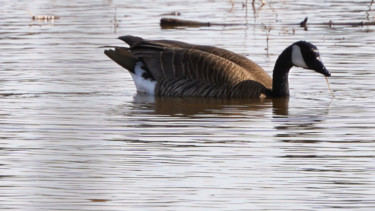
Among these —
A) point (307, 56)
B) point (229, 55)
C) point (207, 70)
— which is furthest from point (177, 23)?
point (307, 56)

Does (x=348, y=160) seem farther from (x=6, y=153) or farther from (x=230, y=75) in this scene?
(x=230, y=75)

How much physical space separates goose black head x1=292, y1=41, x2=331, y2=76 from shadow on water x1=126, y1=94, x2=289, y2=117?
0.63 m

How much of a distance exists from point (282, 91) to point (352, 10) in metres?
10.3

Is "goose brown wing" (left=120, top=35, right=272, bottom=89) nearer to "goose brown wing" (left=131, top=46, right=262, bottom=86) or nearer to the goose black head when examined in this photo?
"goose brown wing" (left=131, top=46, right=262, bottom=86)

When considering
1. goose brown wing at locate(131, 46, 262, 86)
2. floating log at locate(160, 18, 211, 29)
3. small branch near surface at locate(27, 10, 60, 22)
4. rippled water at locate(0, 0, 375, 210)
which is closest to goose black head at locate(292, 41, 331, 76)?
rippled water at locate(0, 0, 375, 210)

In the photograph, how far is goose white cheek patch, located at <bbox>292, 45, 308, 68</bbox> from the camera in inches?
509

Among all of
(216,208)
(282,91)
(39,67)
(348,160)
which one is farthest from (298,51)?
(216,208)

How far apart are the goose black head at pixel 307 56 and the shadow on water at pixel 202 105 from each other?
24.8 inches

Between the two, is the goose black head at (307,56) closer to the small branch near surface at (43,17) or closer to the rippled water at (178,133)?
the rippled water at (178,133)

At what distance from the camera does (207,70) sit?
12.8 meters

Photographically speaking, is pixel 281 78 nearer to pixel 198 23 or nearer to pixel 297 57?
pixel 297 57

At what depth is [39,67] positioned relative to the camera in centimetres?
1439

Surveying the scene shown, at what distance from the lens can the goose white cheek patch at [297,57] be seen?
42.4 ft

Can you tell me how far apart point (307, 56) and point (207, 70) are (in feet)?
4.10
